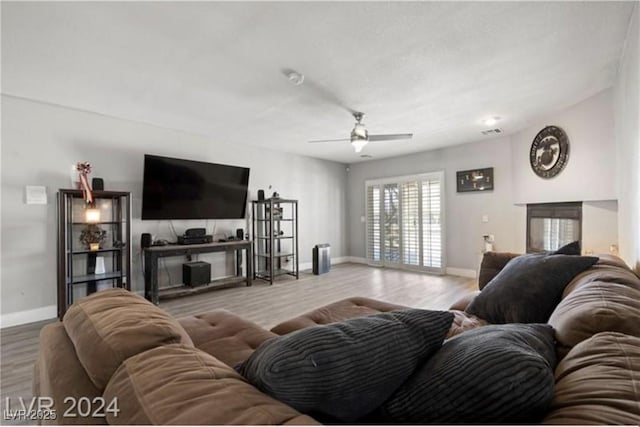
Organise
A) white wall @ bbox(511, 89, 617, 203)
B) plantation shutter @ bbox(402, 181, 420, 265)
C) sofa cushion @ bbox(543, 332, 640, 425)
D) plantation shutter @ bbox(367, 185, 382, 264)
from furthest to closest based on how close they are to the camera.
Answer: plantation shutter @ bbox(367, 185, 382, 264), plantation shutter @ bbox(402, 181, 420, 265), white wall @ bbox(511, 89, 617, 203), sofa cushion @ bbox(543, 332, 640, 425)

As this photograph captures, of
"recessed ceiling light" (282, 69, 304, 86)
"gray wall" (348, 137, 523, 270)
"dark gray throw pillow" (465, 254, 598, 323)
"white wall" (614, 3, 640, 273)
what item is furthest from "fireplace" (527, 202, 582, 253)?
"recessed ceiling light" (282, 69, 304, 86)

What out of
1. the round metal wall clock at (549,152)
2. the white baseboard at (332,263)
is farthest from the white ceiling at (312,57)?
the white baseboard at (332,263)

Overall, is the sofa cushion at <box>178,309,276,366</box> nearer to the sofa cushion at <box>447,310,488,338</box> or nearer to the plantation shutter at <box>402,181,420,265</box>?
the sofa cushion at <box>447,310,488,338</box>

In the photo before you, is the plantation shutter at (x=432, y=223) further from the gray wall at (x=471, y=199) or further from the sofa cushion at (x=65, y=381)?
the sofa cushion at (x=65, y=381)

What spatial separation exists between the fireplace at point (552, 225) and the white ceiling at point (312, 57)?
133cm

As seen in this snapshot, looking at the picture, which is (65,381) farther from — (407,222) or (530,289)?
(407,222)

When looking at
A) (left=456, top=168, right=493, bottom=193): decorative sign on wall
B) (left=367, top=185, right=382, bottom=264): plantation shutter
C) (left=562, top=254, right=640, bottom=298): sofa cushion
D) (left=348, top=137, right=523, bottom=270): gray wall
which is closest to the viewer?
(left=562, top=254, right=640, bottom=298): sofa cushion

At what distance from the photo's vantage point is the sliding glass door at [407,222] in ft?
19.4

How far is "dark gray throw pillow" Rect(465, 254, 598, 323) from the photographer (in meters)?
1.49

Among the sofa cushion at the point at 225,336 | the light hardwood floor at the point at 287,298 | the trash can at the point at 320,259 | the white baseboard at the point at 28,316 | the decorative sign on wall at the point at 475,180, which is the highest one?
the decorative sign on wall at the point at 475,180

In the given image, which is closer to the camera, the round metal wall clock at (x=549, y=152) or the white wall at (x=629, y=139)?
the white wall at (x=629, y=139)

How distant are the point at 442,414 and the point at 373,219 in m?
6.42

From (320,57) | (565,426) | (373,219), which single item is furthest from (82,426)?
(373,219)

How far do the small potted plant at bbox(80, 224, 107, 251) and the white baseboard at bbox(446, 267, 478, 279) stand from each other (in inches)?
223
